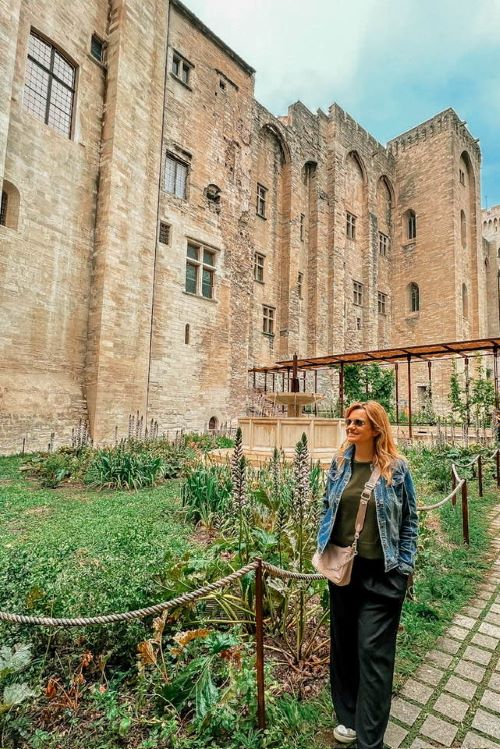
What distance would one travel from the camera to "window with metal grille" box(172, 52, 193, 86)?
15852 mm

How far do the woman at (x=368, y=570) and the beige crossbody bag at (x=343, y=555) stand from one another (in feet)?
0.11

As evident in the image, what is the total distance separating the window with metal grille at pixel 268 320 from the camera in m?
21.0

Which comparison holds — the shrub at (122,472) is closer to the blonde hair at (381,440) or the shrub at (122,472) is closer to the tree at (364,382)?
the blonde hair at (381,440)

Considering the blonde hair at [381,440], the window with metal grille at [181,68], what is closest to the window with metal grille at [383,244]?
the window with metal grille at [181,68]

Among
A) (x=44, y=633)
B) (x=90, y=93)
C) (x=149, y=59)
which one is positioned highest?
(x=149, y=59)

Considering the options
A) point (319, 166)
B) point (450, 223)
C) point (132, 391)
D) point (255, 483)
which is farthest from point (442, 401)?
point (255, 483)

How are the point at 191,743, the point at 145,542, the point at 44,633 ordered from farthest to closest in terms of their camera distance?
the point at 145,542 → the point at 44,633 → the point at 191,743

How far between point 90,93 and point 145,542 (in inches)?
603

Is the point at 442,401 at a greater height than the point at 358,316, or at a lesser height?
lesser

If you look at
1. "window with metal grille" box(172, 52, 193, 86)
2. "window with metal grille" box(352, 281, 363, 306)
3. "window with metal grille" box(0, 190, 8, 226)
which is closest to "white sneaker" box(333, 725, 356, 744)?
"window with metal grille" box(0, 190, 8, 226)

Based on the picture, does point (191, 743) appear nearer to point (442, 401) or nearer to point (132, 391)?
point (132, 391)

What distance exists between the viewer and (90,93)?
43.6 feet

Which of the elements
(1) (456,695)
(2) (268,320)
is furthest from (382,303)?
(1) (456,695)

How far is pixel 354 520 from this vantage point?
2.07 m
